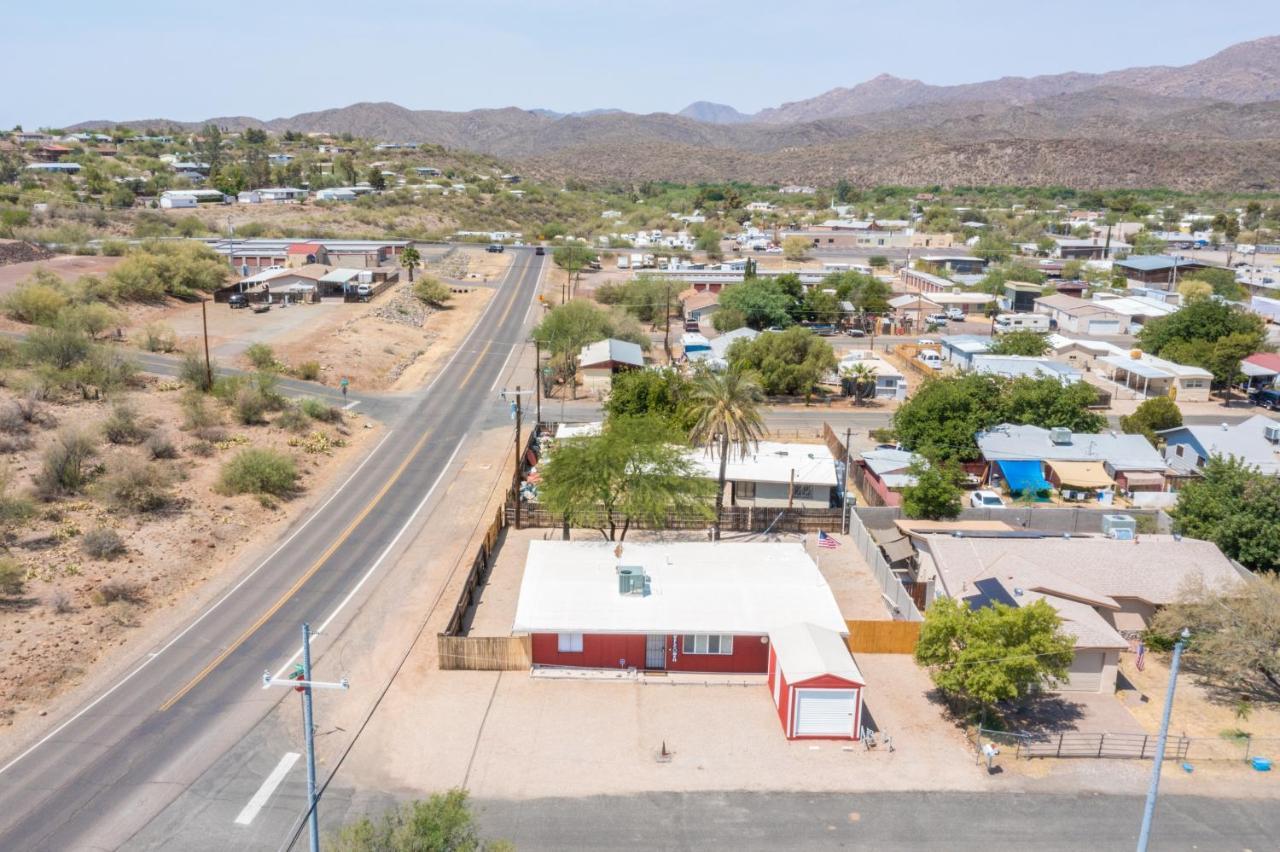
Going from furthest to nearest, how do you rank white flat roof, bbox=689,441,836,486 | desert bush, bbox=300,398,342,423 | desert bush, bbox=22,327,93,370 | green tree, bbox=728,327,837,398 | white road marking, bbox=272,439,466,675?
green tree, bbox=728,327,837,398 → desert bush, bbox=300,398,342,423 → desert bush, bbox=22,327,93,370 → white flat roof, bbox=689,441,836,486 → white road marking, bbox=272,439,466,675

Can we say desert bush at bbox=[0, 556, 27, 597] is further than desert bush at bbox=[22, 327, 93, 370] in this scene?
No

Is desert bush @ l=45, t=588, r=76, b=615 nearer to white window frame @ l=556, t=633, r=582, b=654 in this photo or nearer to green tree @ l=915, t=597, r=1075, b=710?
white window frame @ l=556, t=633, r=582, b=654

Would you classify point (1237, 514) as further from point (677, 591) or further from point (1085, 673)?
point (677, 591)

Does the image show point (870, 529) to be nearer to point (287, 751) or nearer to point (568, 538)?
point (568, 538)

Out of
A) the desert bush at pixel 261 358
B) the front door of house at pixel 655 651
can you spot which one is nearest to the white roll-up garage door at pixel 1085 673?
the front door of house at pixel 655 651

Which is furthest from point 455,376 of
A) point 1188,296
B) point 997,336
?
point 1188,296

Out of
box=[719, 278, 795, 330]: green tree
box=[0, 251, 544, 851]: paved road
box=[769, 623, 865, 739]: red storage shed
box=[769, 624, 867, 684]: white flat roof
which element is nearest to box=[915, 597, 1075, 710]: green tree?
box=[769, 624, 867, 684]: white flat roof

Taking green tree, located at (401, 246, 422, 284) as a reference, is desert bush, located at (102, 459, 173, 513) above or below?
below
